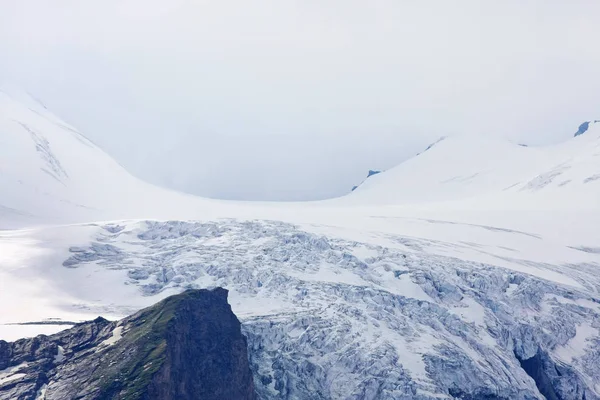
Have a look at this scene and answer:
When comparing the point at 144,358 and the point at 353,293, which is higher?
the point at 353,293

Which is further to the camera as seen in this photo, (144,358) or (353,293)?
(353,293)

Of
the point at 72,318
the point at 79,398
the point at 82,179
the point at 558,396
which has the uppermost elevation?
the point at 82,179

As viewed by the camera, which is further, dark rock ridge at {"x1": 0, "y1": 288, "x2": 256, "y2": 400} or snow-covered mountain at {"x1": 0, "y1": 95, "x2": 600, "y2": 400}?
snow-covered mountain at {"x1": 0, "y1": 95, "x2": 600, "y2": 400}

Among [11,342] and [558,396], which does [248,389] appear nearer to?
[11,342]

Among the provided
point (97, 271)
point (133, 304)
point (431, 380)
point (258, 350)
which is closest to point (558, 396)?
point (431, 380)

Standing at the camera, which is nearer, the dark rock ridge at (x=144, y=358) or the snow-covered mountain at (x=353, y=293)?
Answer: the dark rock ridge at (x=144, y=358)

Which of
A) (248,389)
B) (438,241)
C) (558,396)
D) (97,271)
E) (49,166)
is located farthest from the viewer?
(49,166)

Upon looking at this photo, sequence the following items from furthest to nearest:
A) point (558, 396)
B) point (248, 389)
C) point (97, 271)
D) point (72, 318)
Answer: point (97, 271), point (558, 396), point (72, 318), point (248, 389)

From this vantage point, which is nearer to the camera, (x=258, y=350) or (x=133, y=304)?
(x=258, y=350)
